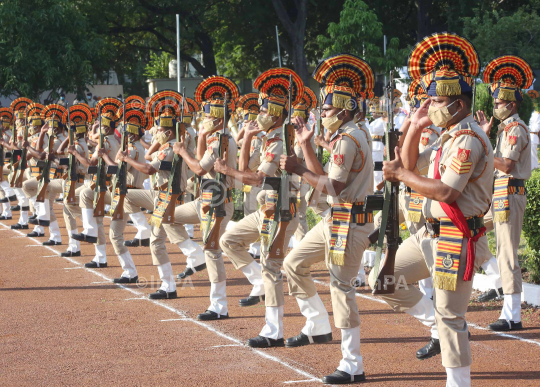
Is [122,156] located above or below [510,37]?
below

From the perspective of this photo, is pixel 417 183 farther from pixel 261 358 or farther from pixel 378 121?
pixel 378 121

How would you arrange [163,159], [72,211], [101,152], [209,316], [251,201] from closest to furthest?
[209,316], [163,159], [101,152], [251,201], [72,211]

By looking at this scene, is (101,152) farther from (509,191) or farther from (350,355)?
(350,355)

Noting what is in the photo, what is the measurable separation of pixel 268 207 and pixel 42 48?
69.5 feet

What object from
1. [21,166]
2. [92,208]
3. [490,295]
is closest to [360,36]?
[21,166]

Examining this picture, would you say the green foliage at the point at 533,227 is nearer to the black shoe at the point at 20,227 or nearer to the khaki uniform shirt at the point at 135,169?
the khaki uniform shirt at the point at 135,169

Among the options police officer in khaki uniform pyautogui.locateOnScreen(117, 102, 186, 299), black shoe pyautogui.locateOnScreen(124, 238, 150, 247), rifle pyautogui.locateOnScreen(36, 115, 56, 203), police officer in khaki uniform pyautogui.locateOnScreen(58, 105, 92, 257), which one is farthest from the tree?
police officer in khaki uniform pyautogui.locateOnScreen(117, 102, 186, 299)

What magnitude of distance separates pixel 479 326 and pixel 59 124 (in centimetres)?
947

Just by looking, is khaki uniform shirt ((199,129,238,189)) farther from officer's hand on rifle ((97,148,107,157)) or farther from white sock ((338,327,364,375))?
officer's hand on rifle ((97,148,107,157))

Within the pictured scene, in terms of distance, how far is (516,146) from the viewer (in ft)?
23.6

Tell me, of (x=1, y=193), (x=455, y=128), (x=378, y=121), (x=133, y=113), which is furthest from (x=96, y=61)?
(x=455, y=128)

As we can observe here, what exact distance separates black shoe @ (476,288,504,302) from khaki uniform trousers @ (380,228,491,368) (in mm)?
3040

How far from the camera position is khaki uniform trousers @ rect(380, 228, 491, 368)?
15.4ft

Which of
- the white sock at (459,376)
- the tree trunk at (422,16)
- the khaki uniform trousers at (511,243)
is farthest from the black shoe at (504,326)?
the tree trunk at (422,16)
